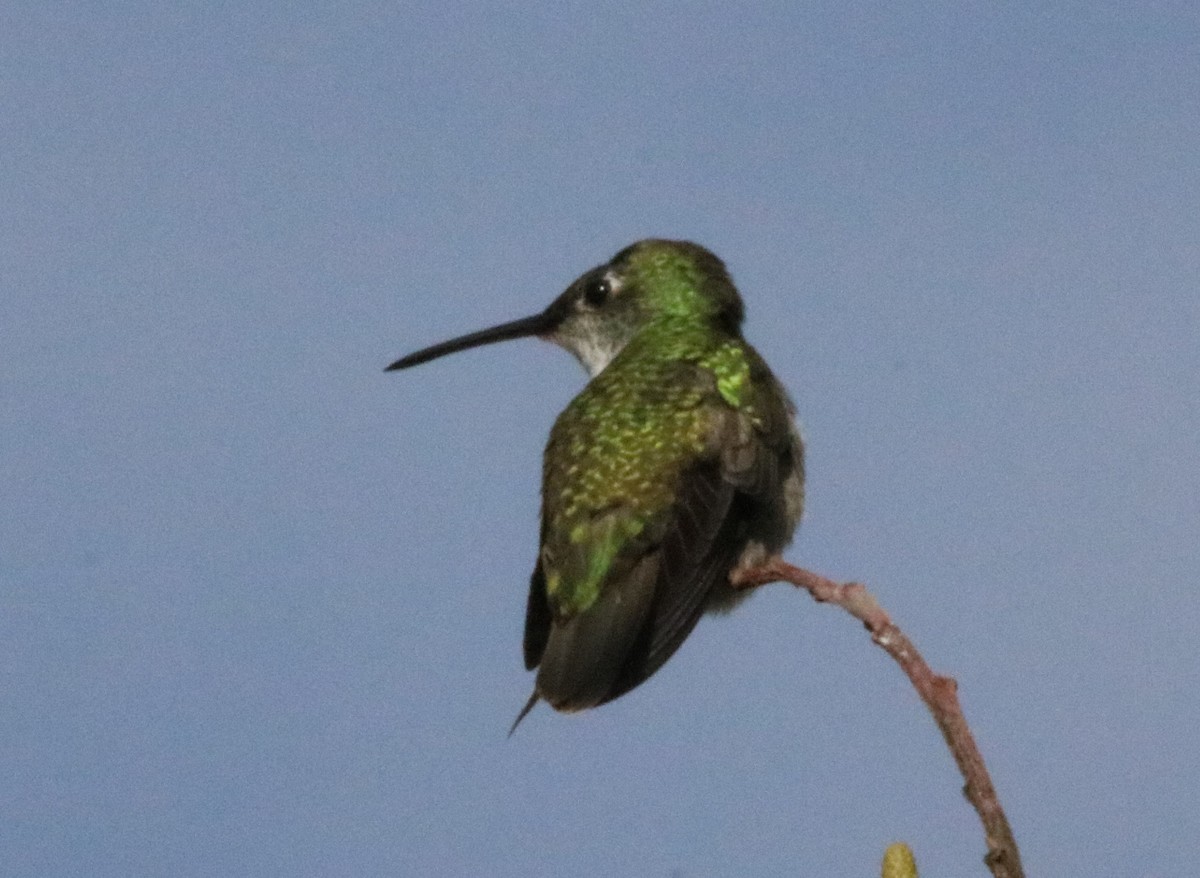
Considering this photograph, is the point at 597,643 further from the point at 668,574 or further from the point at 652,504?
the point at 652,504

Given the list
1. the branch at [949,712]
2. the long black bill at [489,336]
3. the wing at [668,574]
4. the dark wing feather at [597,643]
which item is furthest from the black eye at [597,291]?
the branch at [949,712]

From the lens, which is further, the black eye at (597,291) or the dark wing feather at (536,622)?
the black eye at (597,291)

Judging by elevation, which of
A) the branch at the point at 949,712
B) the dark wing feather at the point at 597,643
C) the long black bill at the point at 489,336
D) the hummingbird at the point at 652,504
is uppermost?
the long black bill at the point at 489,336

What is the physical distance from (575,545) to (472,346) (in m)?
3.52

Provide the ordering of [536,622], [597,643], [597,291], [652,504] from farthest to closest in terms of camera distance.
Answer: [597,291] < [652,504] < [536,622] < [597,643]

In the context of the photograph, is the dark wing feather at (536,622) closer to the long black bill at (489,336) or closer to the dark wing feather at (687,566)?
the dark wing feather at (687,566)

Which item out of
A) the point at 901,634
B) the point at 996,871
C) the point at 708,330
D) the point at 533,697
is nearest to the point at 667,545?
the point at 533,697

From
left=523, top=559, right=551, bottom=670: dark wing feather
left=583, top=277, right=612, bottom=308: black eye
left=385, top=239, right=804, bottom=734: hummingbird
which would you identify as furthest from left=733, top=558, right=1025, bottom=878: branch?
left=583, top=277, right=612, bottom=308: black eye

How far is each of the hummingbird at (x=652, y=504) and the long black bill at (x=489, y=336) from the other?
0.98 meters

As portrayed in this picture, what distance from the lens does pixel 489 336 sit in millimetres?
9844

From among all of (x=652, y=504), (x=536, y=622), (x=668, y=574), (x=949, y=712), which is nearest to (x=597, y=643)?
(x=536, y=622)

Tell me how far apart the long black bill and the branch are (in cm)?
616

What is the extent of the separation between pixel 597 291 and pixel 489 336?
758mm

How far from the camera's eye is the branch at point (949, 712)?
7.50ft
